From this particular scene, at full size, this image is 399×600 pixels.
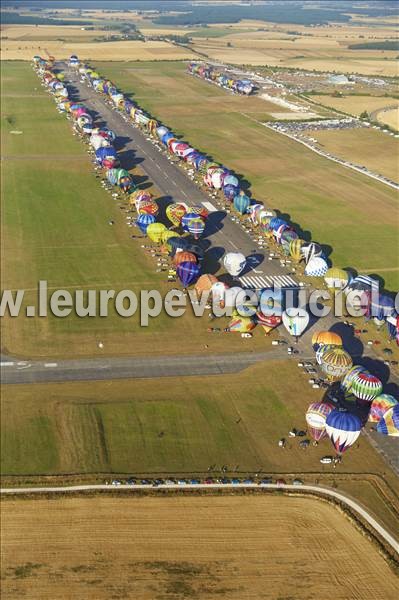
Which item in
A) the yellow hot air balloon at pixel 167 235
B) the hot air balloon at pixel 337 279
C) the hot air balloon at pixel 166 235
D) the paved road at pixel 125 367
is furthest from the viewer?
the yellow hot air balloon at pixel 167 235

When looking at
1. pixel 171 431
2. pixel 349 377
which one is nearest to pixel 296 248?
pixel 349 377

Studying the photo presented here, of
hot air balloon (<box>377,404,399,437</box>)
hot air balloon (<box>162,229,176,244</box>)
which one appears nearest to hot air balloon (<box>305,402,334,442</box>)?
hot air balloon (<box>377,404,399,437</box>)

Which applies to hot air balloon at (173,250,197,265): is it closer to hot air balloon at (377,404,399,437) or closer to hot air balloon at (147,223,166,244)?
hot air balloon at (147,223,166,244)

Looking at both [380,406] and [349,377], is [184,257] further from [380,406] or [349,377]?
[380,406]

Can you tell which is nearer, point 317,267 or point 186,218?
point 317,267

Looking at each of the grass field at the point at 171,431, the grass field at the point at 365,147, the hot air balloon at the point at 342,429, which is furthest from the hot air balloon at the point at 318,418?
the grass field at the point at 365,147

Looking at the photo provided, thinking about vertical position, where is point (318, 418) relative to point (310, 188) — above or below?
below

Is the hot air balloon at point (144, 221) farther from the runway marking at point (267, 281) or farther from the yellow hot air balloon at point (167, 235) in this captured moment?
the runway marking at point (267, 281)
